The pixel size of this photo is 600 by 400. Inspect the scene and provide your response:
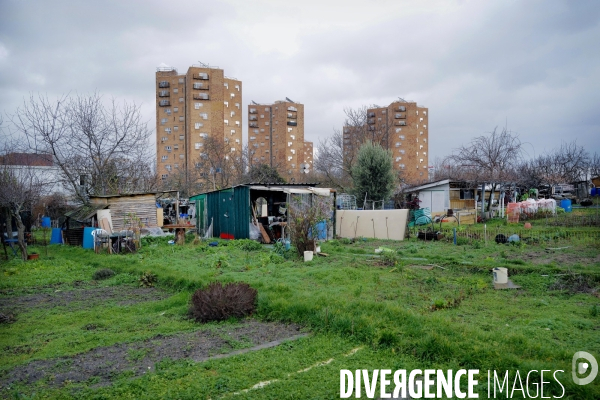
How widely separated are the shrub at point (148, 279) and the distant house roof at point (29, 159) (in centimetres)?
1083

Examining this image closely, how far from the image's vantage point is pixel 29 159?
2002 cm

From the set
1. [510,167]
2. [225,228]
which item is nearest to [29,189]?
[225,228]

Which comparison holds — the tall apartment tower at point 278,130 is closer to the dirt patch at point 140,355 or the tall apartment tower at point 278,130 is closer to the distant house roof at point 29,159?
the distant house roof at point 29,159

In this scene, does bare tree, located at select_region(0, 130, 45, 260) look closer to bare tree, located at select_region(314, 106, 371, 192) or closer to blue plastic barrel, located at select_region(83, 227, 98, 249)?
blue plastic barrel, located at select_region(83, 227, 98, 249)

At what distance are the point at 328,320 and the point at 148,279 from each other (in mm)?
6035

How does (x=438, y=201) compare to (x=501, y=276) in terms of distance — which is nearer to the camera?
(x=501, y=276)

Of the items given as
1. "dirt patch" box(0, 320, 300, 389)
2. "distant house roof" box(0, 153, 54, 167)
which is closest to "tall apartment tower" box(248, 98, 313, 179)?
"distant house roof" box(0, 153, 54, 167)

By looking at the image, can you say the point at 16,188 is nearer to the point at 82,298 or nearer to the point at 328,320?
the point at 82,298

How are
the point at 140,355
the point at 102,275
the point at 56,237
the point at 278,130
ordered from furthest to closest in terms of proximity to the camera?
the point at 278,130 < the point at 56,237 < the point at 102,275 < the point at 140,355

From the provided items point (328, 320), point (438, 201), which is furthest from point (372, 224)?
point (328, 320)

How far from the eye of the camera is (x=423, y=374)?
4.44 m

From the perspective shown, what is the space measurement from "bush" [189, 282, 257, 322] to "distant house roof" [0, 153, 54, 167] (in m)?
14.7

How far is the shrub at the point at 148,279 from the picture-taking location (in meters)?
10.3

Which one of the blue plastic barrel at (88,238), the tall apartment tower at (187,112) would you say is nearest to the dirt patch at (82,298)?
the blue plastic barrel at (88,238)
